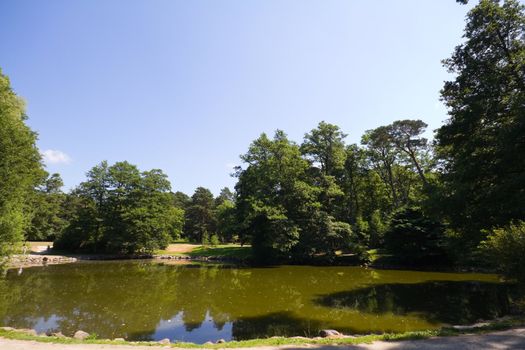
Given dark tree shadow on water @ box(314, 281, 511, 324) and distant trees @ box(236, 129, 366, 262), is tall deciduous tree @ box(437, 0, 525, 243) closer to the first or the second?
dark tree shadow on water @ box(314, 281, 511, 324)

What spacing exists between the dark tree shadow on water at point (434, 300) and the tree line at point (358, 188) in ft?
7.10

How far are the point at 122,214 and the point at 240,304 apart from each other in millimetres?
29396

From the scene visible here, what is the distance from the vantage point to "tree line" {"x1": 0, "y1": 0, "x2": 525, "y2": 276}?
45.3 feet

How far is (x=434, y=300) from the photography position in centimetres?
1427

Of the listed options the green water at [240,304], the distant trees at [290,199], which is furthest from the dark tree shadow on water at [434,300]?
the distant trees at [290,199]

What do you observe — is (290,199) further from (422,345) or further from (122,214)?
(422,345)

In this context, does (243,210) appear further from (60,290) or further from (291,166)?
(60,290)

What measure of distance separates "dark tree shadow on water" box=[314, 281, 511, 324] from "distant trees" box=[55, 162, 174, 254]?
29.2 metres

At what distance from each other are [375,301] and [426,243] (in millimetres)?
14743

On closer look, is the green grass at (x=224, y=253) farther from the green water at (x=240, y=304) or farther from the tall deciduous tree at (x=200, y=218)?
the tall deciduous tree at (x=200, y=218)

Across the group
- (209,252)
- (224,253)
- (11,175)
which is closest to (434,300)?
(11,175)

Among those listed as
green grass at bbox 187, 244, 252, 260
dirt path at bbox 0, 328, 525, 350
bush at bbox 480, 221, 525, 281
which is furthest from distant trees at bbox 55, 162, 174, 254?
bush at bbox 480, 221, 525, 281

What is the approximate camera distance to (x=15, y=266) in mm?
27609

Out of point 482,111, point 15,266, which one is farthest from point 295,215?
point 15,266
